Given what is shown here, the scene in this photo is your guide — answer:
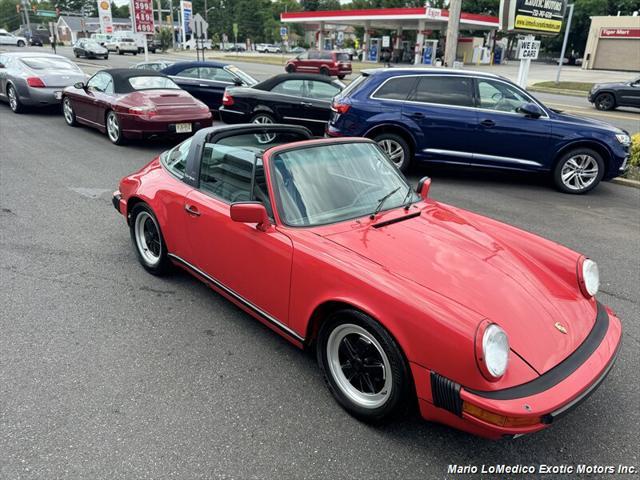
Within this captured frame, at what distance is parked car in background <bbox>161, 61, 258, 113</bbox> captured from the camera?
12641 millimetres

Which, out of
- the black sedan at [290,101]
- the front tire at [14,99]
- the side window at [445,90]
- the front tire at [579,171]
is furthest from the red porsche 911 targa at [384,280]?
the front tire at [14,99]

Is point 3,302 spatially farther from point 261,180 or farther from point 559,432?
point 559,432

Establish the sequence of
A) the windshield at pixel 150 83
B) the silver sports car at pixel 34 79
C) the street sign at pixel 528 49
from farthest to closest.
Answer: the street sign at pixel 528 49 < the silver sports car at pixel 34 79 < the windshield at pixel 150 83

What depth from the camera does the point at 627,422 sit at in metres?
2.76

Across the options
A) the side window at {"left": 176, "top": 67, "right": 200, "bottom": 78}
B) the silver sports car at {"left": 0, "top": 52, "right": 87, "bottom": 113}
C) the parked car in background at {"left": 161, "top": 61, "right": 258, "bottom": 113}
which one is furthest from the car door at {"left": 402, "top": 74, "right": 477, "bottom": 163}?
the silver sports car at {"left": 0, "top": 52, "right": 87, "bottom": 113}

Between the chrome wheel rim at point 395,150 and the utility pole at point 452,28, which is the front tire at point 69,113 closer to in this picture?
the chrome wheel rim at point 395,150

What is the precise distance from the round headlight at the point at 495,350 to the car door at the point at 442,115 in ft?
19.8

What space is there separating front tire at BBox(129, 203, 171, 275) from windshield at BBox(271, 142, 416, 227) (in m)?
1.53

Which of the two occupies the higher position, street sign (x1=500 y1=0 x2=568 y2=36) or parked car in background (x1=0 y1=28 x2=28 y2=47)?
street sign (x1=500 y1=0 x2=568 y2=36)

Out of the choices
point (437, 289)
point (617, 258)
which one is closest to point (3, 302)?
point (437, 289)

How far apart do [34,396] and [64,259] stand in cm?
213

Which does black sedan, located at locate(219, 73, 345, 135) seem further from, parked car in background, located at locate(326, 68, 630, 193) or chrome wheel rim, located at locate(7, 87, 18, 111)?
chrome wheel rim, located at locate(7, 87, 18, 111)

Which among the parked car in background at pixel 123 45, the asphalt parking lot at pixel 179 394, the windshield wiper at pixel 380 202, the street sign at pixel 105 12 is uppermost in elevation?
the street sign at pixel 105 12

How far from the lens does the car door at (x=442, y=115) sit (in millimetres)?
7727
